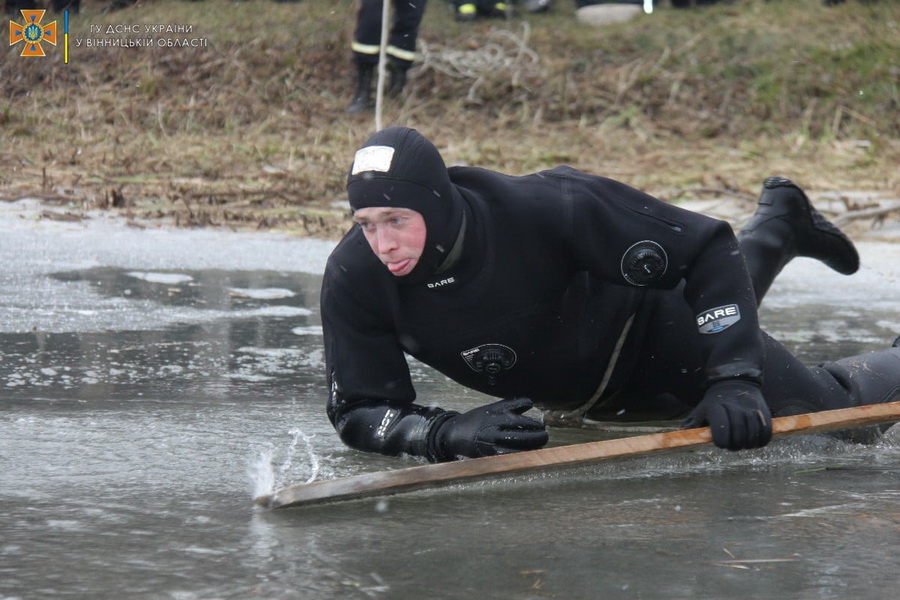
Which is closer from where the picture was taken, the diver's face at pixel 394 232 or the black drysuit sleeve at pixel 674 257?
the diver's face at pixel 394 232

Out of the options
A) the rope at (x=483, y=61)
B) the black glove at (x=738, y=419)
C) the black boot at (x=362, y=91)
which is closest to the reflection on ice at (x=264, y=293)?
the black glove at (x=738, y=419)

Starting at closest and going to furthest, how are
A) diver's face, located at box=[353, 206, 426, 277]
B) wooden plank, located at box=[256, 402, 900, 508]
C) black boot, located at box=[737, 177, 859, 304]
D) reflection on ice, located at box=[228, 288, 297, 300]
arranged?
wooden plank, located at box=[256, 402, 900, 508]
diver's face, located at box=[353, 206, 426, 277]
black boot, located at box=[737, 177, 859, 304]
reflection on ice, located at box=[228, 288, 297, 300]

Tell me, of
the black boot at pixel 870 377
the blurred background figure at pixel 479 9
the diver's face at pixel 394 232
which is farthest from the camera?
the blurred background figure at pixel 479 9

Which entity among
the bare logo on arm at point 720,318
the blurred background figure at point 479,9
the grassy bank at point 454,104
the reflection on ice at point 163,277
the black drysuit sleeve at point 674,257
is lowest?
the reflection on ice at point 163,277

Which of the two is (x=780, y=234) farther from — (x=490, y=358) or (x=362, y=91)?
(x=362, y=91)

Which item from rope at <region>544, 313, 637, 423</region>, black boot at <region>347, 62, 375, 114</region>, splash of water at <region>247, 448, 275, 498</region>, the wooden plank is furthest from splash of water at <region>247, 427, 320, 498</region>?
black boot at <region>347, 62, 375, 114</region>

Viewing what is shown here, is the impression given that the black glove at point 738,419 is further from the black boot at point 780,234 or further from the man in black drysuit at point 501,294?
the black boot at point 780,234

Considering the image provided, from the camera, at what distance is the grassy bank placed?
8.65 m

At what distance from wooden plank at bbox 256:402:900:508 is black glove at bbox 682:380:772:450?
0.16 ft

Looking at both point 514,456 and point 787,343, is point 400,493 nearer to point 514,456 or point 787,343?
point 514,456

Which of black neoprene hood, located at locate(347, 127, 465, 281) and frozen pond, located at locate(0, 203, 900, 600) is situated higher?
black neoprene hood, located at locate(347, 127, 465, 281)

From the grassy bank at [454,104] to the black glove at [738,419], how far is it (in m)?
4.86

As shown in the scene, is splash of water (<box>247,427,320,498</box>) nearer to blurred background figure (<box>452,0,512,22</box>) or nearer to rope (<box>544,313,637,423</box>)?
rope (<box>544,313,637,423</box>)

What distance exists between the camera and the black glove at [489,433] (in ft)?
9.34
